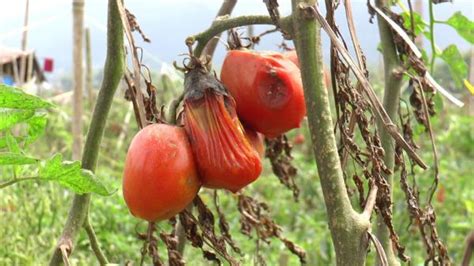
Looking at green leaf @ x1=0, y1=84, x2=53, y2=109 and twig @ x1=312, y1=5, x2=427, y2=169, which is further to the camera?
green leaf @ x1=0, y1=84, x2=53, y2=109

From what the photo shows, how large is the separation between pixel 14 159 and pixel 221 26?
0.68 feet

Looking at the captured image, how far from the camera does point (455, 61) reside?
981mm

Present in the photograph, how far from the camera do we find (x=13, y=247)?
1.49m

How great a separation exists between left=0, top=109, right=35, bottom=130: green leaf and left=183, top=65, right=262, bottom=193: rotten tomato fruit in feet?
0.52

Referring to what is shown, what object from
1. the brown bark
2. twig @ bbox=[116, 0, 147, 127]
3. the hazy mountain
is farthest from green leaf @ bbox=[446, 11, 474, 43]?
the brown bark

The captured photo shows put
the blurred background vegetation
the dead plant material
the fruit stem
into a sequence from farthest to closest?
the blurred background vegetation < the dead plant material < the fruit stem

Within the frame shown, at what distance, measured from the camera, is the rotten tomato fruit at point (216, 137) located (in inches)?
24.1

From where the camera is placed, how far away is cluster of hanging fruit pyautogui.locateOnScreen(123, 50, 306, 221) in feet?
1.99

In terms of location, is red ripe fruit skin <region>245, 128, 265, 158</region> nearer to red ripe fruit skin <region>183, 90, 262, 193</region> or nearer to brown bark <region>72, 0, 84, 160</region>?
red ripe fruit skin <region>183, 90, 262, 193</region>

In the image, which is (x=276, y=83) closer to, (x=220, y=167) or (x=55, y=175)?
(x=220, y=167)

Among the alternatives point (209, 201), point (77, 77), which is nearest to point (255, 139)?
point (77, 77)

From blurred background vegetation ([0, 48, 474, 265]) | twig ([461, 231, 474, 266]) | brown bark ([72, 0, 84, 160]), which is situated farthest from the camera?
brown bark ([72, 0, 84, 160])

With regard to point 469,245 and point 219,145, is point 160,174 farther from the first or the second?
point 469,245

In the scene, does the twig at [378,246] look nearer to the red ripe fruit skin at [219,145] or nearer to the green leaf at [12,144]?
the red ripe fruit skin at [219,145]
